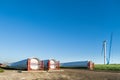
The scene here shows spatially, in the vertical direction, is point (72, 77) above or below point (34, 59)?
below

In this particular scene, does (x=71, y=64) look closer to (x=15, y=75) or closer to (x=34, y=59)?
(x=34, y=59)

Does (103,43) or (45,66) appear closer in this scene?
(45,66)

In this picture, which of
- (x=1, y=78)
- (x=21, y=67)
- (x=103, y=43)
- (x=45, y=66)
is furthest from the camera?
(x=103, y=43)

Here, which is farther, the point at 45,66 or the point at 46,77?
the point at 45,66

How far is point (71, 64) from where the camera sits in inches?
2618

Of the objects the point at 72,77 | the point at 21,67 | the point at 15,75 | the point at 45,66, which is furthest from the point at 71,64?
the point at 15,75

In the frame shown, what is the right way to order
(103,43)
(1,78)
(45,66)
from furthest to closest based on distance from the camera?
(103,43) < (45,66) < (1,78)

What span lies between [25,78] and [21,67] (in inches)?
483

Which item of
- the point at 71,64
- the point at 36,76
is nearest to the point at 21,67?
the point at 36,76

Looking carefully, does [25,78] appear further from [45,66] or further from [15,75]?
[45,66]

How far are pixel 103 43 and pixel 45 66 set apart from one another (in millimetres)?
42164

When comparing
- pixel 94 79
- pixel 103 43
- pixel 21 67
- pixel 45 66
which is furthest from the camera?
pixel 103 43

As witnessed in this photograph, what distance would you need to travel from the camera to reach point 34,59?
42844mm

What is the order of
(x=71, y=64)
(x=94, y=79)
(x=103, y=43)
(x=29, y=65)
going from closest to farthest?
(x=94, y=79) < (x=29, y=65) < (x=71, y=64) < (x=103, y=43)
